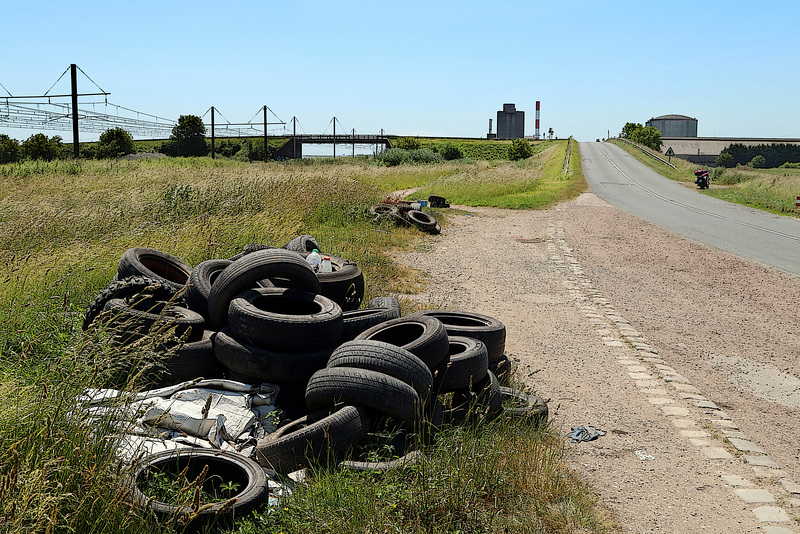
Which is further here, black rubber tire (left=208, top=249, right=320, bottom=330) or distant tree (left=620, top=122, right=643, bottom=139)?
distant tree (left=620, top=122, right=643, bottom=139)

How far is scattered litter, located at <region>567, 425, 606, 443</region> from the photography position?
Result: 5566 mm

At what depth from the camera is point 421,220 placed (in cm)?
1969

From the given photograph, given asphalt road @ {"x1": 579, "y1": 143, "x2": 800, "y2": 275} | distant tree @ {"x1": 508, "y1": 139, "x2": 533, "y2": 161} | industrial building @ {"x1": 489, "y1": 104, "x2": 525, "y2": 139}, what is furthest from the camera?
industrial building @ {"x1": 489, "y1": 104, "x2": 525, "y2": 139}

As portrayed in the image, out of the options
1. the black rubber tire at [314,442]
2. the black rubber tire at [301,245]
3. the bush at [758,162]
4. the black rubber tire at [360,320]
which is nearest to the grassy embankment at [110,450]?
the black rubber tire at [314,442]

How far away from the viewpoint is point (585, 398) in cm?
655

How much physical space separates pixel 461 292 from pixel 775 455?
641 centimetres

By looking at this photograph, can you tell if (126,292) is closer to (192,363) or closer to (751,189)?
(192,363)

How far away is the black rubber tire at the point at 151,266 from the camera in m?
6.83

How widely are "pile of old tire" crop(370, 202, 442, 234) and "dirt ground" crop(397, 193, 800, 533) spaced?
84.2 inches

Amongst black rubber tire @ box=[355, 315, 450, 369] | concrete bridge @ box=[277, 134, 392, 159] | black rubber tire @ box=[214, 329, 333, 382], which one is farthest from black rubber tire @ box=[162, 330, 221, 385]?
concrete bridge @ box=[277, 134, 392, 159]

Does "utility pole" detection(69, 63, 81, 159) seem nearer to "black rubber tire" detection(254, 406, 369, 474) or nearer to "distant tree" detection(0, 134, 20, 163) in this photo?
"distant tree" detection(0, 134, 20, 163)

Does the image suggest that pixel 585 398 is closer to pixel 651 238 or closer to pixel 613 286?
pixel 613 286

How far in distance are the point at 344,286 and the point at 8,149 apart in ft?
218

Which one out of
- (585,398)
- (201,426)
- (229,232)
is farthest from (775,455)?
(229,232)
